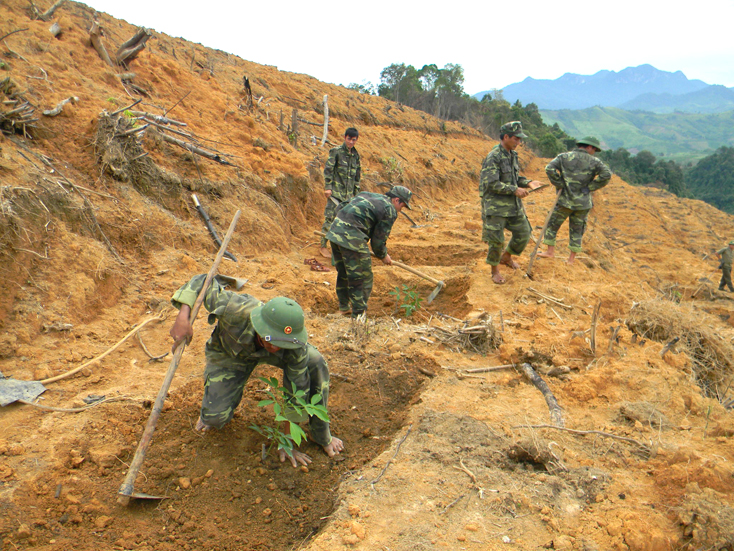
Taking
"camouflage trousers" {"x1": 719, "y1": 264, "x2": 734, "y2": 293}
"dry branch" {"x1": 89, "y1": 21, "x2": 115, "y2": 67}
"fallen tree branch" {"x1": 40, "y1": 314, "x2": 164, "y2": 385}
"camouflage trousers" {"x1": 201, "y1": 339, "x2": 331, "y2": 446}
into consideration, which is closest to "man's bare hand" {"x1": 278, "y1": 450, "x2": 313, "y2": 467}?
"camouflage trousers" {"x1": 201, "y1": 339, "x2": 331, "y2": 446}

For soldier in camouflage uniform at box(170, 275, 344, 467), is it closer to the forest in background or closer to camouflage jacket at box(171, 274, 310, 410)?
camouflage jacket at box(171, 274, 310, 410)

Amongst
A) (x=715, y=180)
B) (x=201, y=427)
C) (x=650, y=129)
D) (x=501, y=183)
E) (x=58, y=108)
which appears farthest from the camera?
(x=650, y=129)

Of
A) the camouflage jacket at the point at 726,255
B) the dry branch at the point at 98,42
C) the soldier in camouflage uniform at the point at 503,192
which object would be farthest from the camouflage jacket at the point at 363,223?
the camouflage jacket at the point at 726,255

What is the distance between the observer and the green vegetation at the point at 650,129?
297 feet

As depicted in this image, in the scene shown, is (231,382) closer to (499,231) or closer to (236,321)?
(236,321)

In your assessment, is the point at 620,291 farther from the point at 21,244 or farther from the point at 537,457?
the point at 21,244

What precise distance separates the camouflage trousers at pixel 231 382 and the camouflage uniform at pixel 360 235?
163 centimetres

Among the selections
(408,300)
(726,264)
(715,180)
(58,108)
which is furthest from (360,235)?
(715,180)

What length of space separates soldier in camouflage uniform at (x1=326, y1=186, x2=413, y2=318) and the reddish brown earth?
1.44 feet

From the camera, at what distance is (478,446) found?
8.77ft

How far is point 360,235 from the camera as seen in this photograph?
13.8 ft

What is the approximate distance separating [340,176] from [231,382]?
→ 4102 millimetres

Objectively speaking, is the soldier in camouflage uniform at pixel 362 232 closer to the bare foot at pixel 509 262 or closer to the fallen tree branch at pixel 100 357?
the fallen tree branch at pixel 100 357

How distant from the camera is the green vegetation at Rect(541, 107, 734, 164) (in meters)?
90.4
